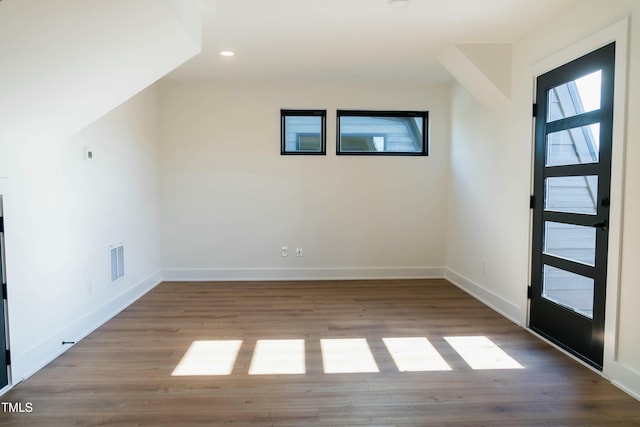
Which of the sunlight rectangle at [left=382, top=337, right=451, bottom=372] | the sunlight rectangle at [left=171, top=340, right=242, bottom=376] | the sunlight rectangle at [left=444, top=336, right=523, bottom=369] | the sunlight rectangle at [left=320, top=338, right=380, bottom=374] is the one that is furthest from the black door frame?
the sunlight rectangle at [left=444, top=336, right=523, bottom=369]

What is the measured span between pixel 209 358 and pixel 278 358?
497mm

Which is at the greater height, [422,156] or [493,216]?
[422,156]

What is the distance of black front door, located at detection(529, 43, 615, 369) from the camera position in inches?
96.5

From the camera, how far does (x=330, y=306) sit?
392cm

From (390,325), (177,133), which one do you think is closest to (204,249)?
(177,133)

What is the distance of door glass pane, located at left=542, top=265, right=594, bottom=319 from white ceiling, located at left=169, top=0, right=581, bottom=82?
6.48 ft

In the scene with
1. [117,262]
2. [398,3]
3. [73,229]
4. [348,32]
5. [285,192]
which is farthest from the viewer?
[285,192]

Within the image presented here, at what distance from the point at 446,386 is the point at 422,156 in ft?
11.2

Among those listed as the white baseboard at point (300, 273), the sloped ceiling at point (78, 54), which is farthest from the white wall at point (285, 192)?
the sloped ceiling at point (78, 54)

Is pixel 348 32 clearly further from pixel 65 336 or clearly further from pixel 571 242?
pixel 65 336

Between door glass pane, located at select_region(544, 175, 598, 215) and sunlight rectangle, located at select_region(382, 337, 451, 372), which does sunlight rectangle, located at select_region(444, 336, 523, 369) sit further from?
door glass pane, located at select_region(544, 175, 598, 215)

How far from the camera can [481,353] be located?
2.78m

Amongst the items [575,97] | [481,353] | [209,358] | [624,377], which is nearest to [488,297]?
[481,353]

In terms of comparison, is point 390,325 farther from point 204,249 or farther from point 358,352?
point 204,249
